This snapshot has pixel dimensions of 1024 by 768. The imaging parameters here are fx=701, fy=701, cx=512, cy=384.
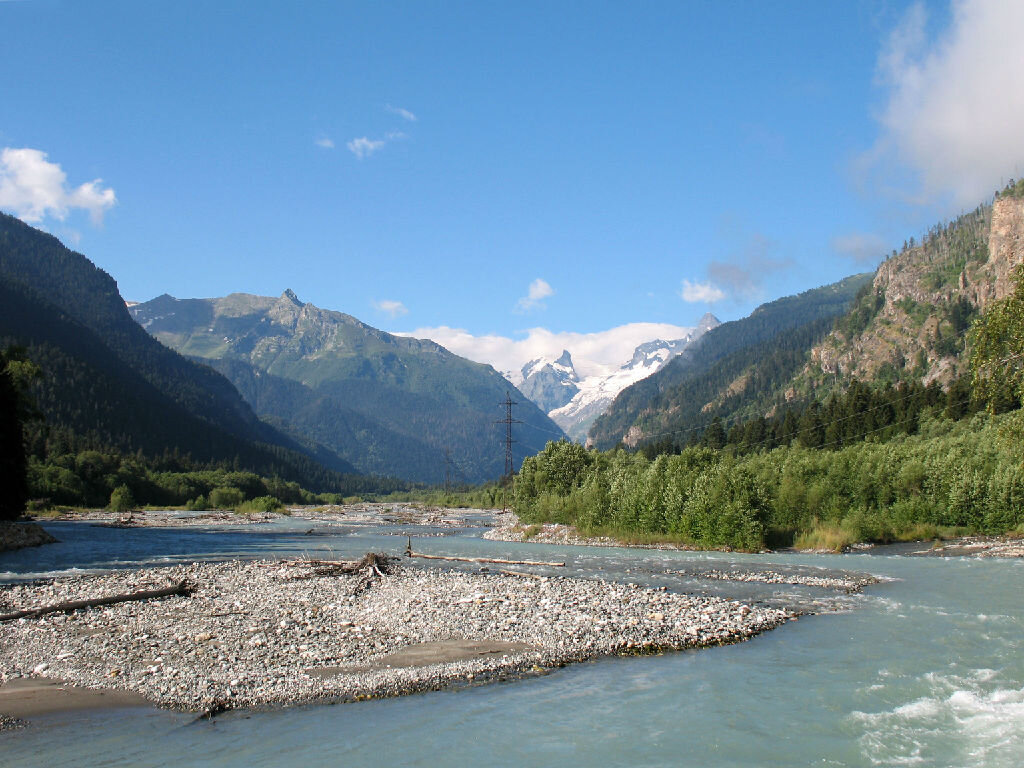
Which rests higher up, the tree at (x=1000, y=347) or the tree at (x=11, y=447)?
the tree at (x=1000, y=347)

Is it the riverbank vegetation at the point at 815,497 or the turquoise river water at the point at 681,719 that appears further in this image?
the riverbank vegetation at the point at 815,497

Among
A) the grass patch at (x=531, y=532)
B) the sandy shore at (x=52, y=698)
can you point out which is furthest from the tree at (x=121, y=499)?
the sandy shore at (x=52, y=698)

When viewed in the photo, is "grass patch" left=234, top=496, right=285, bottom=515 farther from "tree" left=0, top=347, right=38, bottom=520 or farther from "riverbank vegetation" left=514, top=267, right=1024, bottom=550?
"tree" left=0, top=347, right=38, bottom=520

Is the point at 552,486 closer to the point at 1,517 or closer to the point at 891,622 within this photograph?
the point at 1,517

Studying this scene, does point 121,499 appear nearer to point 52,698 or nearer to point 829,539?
point 829,539

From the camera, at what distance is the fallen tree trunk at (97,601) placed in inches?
963

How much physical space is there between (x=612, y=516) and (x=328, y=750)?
63382 millimetres

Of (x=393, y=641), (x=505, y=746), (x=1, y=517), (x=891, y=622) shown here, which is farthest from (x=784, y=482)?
(x=1, y=517)

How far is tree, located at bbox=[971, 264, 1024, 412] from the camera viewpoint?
29781 mm

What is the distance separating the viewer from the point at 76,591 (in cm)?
3077

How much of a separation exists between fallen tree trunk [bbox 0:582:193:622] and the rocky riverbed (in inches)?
14.4

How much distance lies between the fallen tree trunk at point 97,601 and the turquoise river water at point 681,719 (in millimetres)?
11714

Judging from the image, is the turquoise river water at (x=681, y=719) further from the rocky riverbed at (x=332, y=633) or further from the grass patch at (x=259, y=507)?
the grass patch at (x=259, y=507)

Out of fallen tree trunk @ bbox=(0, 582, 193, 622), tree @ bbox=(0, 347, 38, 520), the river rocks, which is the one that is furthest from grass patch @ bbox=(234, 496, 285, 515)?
fallen tree trunk @ bbox=(0, 582, 193, 622)
